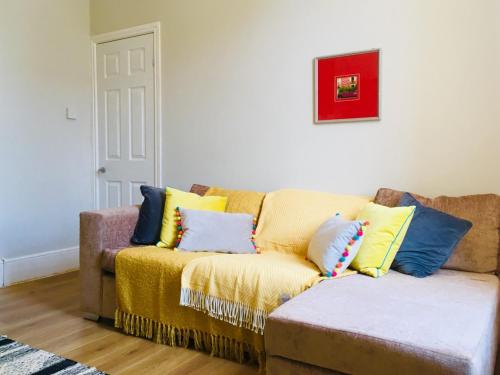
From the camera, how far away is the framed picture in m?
2.63

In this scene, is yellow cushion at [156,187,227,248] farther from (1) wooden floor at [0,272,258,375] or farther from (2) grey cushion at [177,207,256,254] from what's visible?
(1) wooden floor at [0,272,258,375]

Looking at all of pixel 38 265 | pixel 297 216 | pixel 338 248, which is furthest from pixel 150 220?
pixel 38 265

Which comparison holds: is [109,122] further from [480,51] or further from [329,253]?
[480,51]

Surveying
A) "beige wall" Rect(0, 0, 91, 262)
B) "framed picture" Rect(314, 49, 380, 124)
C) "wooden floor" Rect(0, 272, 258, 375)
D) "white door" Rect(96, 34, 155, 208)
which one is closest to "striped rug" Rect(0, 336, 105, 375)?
"wooden floor" Rect(0, 272, 258, 375)

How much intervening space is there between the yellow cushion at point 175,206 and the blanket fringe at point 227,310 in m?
0.55

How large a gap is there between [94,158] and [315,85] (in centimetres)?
229

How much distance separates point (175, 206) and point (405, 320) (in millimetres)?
1633

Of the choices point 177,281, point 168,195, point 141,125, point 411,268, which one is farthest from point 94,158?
point 411,268

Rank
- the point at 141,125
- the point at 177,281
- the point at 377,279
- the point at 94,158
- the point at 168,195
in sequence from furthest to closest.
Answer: the point at 94,158
the point at 141,125
the point at 168,195
the point at 177,281
the point at 377,279

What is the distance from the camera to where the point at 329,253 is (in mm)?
2018

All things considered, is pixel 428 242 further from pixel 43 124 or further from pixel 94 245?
pixel 43 124

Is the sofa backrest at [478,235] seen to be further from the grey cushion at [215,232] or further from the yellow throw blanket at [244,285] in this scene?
the grey cushion at [215,232]

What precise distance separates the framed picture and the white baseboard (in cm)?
253

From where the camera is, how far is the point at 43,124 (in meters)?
3.67
